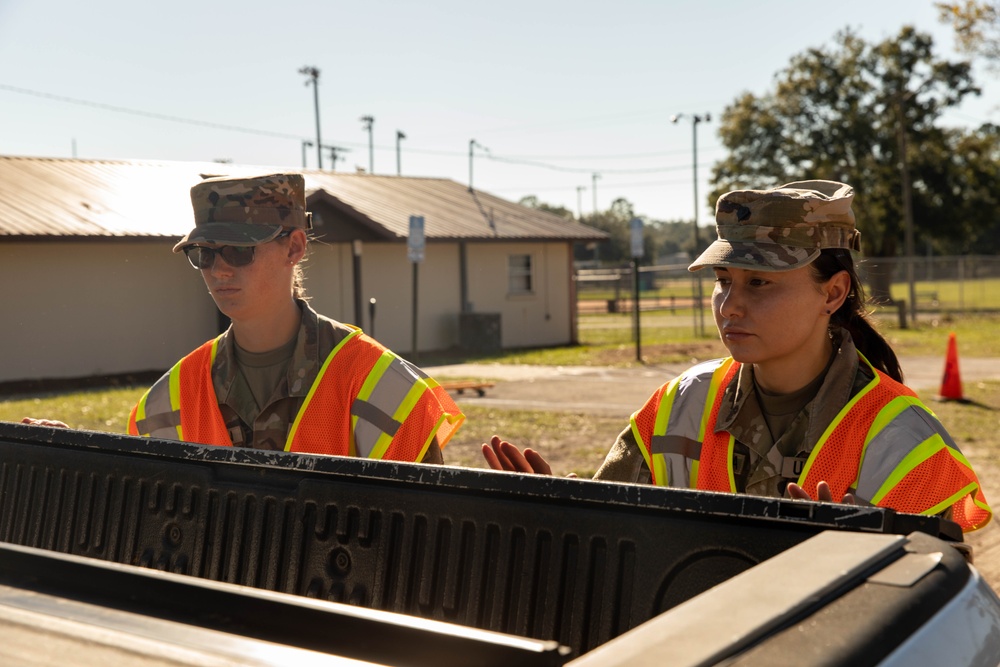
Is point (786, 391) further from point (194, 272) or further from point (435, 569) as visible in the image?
point (194, 272)

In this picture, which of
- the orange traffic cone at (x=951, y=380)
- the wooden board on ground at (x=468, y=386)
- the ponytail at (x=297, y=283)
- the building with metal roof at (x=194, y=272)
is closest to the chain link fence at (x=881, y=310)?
the building with metal roof at (x=194, y=272)

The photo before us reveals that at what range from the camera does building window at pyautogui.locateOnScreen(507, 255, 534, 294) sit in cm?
2875

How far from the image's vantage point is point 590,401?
14.4 metres

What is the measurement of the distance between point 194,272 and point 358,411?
18591 millimetres

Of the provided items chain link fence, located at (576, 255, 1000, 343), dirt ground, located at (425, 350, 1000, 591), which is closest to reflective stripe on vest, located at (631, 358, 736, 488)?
dirt ground, located at (425, 350, 1000, 591)

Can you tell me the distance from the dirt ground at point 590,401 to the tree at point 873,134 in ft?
118

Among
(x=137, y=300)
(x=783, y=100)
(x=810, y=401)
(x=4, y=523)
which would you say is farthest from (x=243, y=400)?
(x=783, y=100)

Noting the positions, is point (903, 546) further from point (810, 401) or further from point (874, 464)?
point (810, 401)

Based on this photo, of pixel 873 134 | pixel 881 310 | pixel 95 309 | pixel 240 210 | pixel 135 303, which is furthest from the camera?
pixel 873 134

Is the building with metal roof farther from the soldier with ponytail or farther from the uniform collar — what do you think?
the soldier with ponytail

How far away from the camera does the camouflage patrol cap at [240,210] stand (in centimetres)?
338

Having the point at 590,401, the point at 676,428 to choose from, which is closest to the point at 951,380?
the point at 590,401

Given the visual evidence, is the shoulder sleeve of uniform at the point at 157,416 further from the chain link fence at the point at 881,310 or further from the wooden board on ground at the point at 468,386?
the chain link fence at the point at 881,310

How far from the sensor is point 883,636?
1252 millimetres
